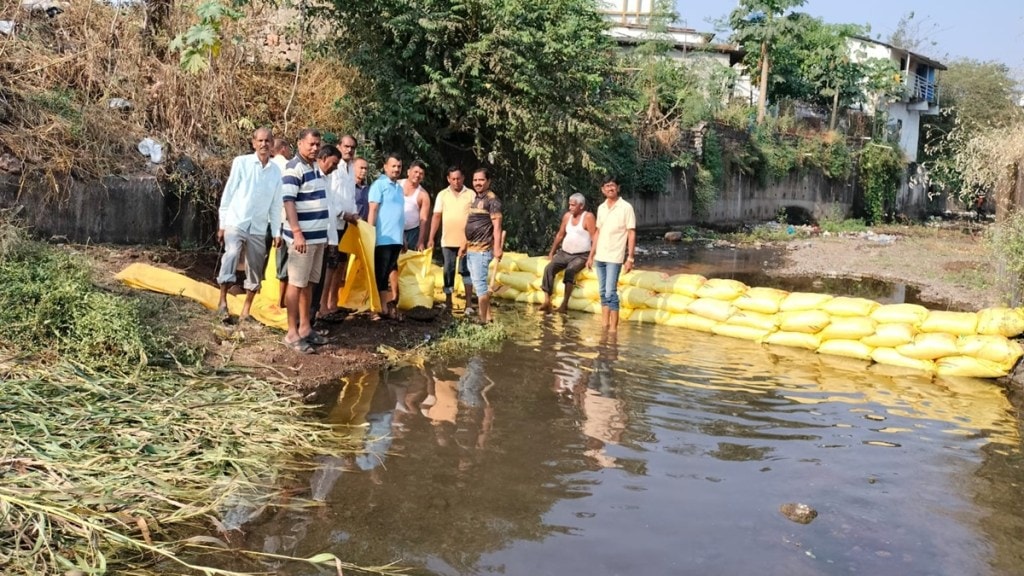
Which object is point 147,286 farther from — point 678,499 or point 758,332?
point 758,332

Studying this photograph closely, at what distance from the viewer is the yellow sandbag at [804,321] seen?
8.26 metres

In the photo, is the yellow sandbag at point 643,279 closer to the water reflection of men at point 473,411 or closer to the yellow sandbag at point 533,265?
the yellow sandbag at point 533,265

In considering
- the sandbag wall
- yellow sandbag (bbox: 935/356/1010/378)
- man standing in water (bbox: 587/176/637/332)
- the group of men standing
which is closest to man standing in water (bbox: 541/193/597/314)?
the group of men standing

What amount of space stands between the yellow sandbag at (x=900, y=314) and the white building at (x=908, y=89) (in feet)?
101

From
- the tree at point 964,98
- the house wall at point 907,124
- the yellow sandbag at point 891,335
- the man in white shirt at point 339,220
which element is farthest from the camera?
the house wall at point 907,124

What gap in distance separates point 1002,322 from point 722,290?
2603mm

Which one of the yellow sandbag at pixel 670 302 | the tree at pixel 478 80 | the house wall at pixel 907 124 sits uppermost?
the house wall at pixel 907 124

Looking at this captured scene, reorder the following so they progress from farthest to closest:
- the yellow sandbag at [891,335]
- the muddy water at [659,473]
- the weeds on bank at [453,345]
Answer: the yellow sandbag at [891,335] → the weeds on bank at [453,345] → the muddy water at [659,473]

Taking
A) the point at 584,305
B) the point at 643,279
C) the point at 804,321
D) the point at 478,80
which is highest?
the point at 478,80

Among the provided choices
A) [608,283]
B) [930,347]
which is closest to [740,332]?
[608,283]

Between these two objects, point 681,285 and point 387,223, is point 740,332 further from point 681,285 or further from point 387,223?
point 387,223

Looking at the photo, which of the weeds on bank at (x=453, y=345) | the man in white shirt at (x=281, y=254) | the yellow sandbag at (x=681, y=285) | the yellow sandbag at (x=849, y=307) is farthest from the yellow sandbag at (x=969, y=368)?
the man in white shirt at (x=281, y=254)

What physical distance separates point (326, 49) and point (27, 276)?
6974mm

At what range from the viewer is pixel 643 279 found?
962cm
